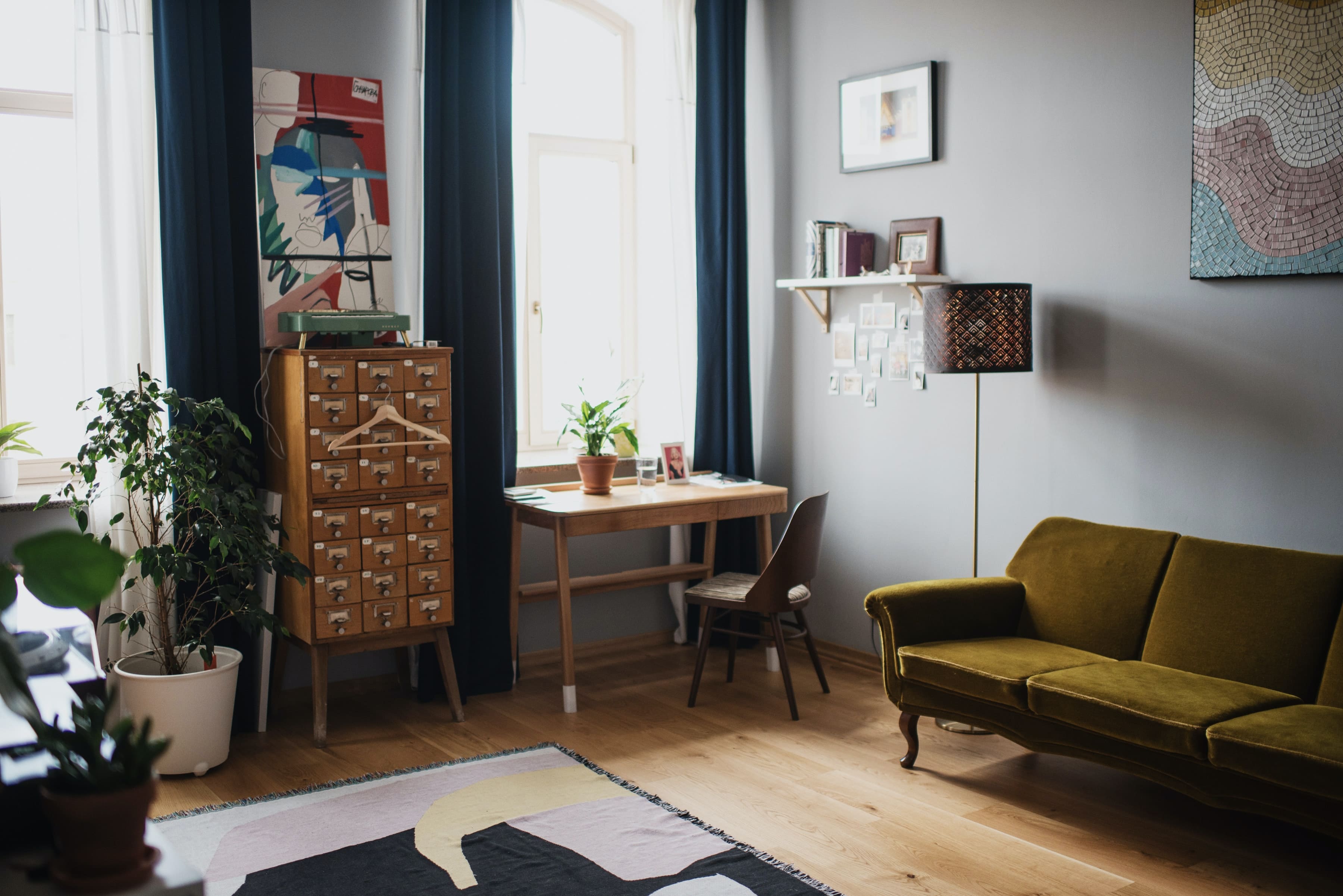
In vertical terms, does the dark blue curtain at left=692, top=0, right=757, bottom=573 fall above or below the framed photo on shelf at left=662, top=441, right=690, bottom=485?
above

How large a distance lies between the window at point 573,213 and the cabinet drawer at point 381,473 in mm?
1017

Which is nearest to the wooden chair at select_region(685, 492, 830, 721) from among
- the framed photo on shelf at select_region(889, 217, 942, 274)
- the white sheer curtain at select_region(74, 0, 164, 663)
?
the framed photo on shelf at select_region(889, 217, 942, 274)

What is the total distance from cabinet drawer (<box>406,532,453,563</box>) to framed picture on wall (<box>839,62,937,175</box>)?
2195 mm

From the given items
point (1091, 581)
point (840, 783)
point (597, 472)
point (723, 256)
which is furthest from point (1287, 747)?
point (723, 256)

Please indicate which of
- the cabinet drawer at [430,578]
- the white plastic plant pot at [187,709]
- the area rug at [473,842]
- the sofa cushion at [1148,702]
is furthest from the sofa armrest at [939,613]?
the white plastic plant pot at [187,709]

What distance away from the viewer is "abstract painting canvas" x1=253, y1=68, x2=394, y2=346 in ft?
12.3

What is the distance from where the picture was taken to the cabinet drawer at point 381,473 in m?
3.53

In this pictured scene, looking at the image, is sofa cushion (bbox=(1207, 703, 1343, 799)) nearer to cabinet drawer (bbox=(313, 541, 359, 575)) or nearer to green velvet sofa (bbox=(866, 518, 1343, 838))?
green velvet sofa (bbox=(866, 518, 1343, 838))

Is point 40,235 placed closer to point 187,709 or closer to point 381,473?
point 381,473

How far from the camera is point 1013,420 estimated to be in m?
3.90

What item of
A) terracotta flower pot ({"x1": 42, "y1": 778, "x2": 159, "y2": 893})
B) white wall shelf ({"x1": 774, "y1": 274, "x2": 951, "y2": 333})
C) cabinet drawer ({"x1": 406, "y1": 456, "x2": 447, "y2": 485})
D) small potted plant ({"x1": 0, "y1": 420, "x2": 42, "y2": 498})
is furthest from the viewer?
white wall shelf ({"x1": 774, "y1": 274, "x2": 951, "y2": 333})

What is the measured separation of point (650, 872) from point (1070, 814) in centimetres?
117

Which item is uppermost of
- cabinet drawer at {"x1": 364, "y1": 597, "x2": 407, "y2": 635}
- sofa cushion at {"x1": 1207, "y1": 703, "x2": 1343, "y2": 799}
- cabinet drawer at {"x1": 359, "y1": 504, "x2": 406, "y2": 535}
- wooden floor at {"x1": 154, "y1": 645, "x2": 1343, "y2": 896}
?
cabinet drawer at {"x1": 359, "y1": 504, "x2": 406, "y2": 535}

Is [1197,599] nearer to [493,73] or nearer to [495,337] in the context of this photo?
[495,337]
